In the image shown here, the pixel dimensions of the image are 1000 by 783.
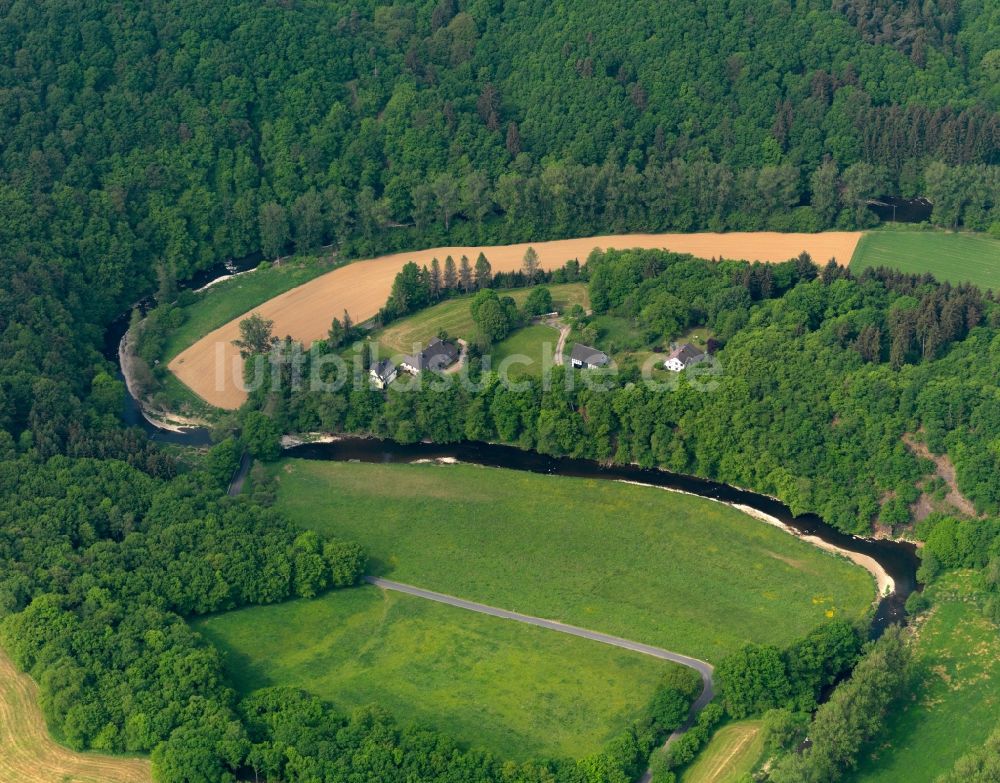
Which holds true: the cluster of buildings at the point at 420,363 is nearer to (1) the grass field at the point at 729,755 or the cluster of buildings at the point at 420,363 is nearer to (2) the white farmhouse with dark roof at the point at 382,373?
(2) the white farmhouse with dark roof at the point at 382,373

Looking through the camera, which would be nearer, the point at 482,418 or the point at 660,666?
the point at 660,666

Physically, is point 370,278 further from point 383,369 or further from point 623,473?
point 623,473

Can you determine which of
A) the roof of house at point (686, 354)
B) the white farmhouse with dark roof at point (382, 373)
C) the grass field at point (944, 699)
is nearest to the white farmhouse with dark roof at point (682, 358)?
the roof of house at point (686, 354)

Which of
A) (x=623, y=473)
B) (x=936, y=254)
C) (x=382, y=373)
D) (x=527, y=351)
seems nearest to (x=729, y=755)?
(x=623, y=473)

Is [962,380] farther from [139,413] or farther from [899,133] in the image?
[139,413]

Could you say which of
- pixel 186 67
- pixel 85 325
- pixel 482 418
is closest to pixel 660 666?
pixel 482 418

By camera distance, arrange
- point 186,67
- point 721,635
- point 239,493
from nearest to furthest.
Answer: point 721,635, point 239,493, point 186,67
